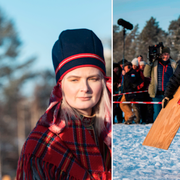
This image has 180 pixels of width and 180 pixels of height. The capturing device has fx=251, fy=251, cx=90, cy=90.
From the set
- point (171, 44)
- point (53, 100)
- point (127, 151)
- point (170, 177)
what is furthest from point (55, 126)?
point (171, 44)

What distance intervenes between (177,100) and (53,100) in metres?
1.55

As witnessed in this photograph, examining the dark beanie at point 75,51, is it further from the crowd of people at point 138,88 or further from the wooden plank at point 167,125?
the crowd of people at point 138,88

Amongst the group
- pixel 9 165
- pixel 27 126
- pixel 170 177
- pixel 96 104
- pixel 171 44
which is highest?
pixel 171 44

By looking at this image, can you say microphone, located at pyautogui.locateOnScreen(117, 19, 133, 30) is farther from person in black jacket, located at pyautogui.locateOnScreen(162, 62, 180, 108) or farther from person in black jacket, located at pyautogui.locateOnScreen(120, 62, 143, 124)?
person in black jacket, located at pyautogui.locateOnScreen(162, 62, 180, 108)

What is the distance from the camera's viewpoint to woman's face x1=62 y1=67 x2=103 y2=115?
151cm

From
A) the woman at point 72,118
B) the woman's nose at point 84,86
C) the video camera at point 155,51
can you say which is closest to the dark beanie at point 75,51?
the woman at point 72,118

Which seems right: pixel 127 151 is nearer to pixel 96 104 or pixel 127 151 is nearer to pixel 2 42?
pixel 96 104

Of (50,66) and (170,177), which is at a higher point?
(50,66)

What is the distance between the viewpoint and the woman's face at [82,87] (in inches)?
Result: 59.5

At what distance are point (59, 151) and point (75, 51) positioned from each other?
0.61m

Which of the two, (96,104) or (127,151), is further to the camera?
(127,151)

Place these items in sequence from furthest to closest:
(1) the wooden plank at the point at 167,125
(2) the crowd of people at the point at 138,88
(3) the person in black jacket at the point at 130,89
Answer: (3) the person in black jacket at the point at 130,89, (2) the crowd of people at the point at 138,88, (1) the wooden plank at the point at 167,125

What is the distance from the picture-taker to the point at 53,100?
1504 millimetres

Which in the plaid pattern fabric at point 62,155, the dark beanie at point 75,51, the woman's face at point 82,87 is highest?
the dark beanie at point 75,51
